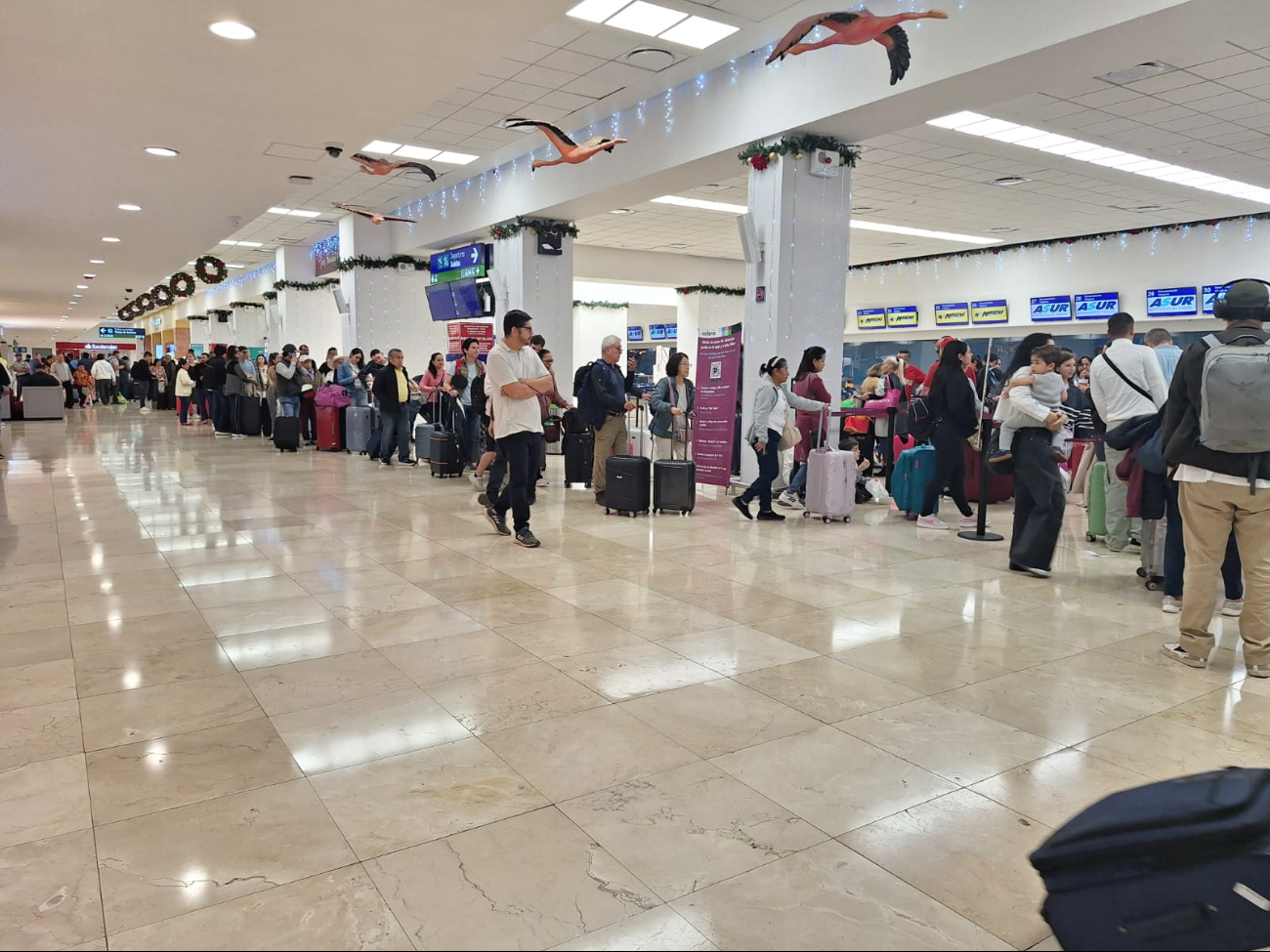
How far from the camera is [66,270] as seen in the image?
18.6 meters

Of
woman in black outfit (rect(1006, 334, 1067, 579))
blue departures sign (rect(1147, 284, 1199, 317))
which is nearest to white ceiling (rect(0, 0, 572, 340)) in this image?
woman in black outfit (rect(1006, 334, 1067, 579))

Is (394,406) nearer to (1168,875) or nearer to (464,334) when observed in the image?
(464,334)

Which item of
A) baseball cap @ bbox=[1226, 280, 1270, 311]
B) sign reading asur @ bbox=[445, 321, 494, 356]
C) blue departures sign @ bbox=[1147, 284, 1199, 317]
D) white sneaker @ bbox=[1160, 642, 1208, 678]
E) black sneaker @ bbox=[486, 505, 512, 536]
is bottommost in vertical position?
white sneaker @ bbox=[1160, 642, 1208, 678]

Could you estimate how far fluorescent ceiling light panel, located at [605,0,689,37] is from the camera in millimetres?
7180

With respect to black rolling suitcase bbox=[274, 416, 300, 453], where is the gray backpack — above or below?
above

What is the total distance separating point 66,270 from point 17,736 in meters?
19.5

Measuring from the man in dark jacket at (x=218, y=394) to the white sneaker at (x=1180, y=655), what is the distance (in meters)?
15.4

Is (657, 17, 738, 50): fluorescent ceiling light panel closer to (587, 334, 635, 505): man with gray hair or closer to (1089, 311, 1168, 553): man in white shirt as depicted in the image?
(587, 334, 635, 505): man with gray hair

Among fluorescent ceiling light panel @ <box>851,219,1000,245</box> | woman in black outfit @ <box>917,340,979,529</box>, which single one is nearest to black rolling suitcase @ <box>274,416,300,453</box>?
woman in black outfit @ <box>917,340,979,529</box>

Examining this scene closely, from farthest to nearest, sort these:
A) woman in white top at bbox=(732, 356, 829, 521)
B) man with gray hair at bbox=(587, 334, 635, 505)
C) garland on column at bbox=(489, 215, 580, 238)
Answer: garland on column at bbox=(489, 215, 580, 238)
man with gray hair at bbox=(587, 334, 635, 505)
woman in white top at bbox=(732, 356, 829, 521)

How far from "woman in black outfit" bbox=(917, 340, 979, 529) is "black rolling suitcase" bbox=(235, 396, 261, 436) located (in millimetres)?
12111

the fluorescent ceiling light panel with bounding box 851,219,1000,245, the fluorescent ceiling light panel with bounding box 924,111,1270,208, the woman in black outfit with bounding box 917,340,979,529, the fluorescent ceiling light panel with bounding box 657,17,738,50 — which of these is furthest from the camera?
the fluorescent ceiling light panel with bounding box 851,219,1000,245

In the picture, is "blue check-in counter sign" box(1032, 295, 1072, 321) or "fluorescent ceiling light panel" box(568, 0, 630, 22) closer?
"fluorescent ceiling light panel" box(568, 0, 630, 22)

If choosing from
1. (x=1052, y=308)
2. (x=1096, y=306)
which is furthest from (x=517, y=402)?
(x=1052, y=308)
